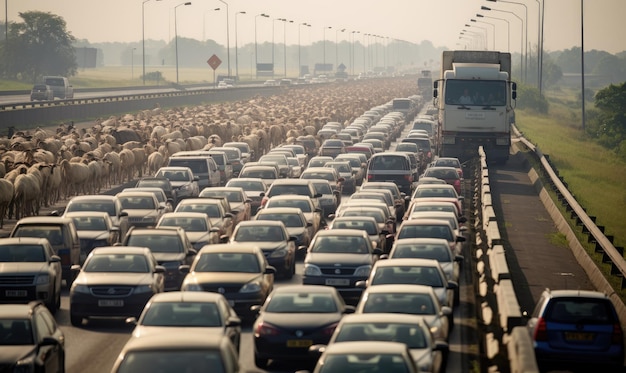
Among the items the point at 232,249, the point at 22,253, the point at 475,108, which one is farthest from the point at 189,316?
the point at 475,108

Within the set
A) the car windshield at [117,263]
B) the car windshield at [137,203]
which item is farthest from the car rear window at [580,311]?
the car windshield at [137,203]

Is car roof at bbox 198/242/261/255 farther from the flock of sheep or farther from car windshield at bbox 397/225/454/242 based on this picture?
the flock of sheep

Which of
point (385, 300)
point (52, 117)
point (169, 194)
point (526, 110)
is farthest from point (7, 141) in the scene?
point (526, 110)

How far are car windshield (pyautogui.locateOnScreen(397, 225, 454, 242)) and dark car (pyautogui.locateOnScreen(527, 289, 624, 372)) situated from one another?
387 inches

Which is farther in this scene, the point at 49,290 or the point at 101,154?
the point at 101,154

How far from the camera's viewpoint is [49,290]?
2428cm

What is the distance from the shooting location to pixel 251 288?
23.5 metres

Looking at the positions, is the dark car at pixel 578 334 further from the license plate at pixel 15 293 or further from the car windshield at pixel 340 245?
the license plate at pixel 15 293

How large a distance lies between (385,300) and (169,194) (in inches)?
926

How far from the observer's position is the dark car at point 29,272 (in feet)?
78.4

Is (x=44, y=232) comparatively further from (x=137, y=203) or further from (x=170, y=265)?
(x=137, y=203)

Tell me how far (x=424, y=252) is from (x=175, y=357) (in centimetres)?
1161

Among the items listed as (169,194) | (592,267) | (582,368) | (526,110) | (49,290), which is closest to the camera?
(582,368)

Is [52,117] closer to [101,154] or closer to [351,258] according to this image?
[101,154]
